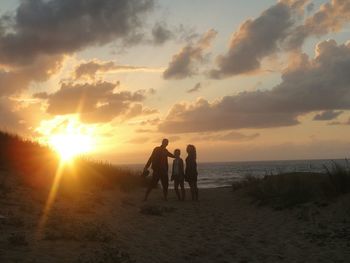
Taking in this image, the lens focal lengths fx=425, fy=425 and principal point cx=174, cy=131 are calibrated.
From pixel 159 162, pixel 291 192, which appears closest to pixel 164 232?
pixel 291 192

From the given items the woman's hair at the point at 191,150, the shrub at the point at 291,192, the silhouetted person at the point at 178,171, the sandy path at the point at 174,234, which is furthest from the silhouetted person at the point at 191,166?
the sandy path at the point at 174,234

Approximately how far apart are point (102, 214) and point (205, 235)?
10.0 feet

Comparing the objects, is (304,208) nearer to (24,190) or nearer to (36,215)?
(36,215)

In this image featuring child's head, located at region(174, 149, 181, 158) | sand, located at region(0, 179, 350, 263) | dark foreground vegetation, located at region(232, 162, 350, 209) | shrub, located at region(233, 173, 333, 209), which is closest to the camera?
sand, located at region(0, 179, 350, 263)

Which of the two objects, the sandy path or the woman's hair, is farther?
the woman's hair

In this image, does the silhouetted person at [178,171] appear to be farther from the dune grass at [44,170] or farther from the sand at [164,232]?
the dune grass at [44,170]

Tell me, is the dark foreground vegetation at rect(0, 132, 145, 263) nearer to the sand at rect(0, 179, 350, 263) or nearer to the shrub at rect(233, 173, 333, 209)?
the sand at rect(0, 179, 350, 263)

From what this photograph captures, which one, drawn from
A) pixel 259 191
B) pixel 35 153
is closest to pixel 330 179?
pixel 259 191

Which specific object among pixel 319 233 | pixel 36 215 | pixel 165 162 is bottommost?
pixel 319 233

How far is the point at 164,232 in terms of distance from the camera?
9.48m

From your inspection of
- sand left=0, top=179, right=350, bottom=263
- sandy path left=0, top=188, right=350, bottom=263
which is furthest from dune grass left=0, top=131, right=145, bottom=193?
sandy path left=0, top=188, right=350, bottom=263

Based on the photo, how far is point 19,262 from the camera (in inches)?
226

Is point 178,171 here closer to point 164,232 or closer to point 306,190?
point 306,190

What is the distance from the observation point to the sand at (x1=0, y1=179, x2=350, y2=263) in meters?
6.93
